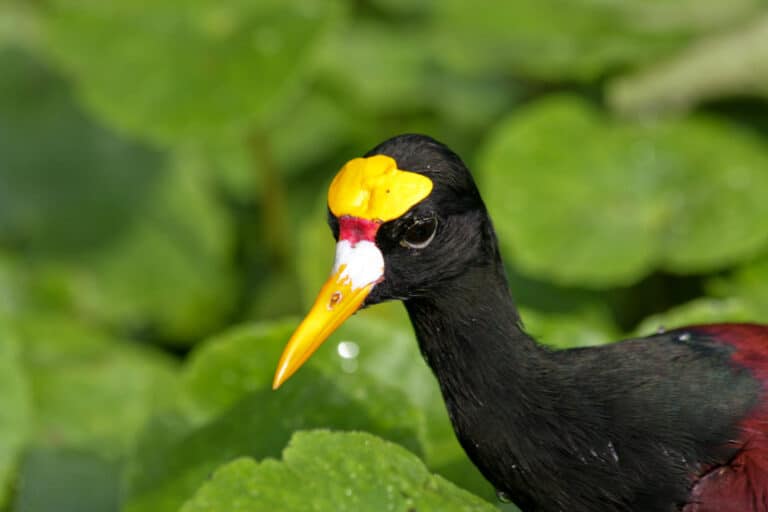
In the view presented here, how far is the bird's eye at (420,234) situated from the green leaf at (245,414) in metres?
0.41

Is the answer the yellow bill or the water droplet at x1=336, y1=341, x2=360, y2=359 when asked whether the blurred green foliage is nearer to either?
the water droplet at x1=336, y1=341, x2=360, y2=359

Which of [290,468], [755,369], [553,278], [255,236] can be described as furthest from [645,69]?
[290,468]

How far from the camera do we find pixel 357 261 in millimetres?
1785

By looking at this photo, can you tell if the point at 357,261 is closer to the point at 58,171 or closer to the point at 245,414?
the point at 245,414

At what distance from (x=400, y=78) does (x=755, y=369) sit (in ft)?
8.08

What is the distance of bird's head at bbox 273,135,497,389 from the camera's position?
175 centimetres

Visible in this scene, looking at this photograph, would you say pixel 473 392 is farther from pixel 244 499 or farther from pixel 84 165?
pixel 84 165

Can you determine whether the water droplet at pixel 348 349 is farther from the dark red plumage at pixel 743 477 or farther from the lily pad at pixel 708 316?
the dark red plumage at pixel 743 477

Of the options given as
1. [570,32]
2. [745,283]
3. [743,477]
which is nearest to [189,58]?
[570,32]

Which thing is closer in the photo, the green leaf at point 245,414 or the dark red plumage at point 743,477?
the dark red plumage at point 743,477

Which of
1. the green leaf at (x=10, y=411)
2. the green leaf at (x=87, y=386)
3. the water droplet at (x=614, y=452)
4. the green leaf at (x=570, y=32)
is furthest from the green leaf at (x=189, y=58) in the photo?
the water droplet at (x=614, y=452)

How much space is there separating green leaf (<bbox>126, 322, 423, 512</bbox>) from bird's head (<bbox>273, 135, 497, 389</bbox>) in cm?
37

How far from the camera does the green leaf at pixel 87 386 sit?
296 cm

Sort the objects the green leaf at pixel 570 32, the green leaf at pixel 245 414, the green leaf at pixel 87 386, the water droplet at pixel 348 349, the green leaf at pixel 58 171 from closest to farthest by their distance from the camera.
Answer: the green leaf at pixel 245 414, the water droplet at pixel 348 349, the green leaf at pixel 87 386, the green leaf at pixel 570 32, the green leaf at pixel 58 171
